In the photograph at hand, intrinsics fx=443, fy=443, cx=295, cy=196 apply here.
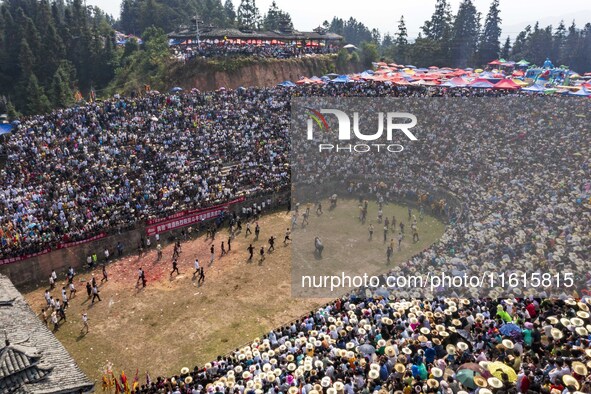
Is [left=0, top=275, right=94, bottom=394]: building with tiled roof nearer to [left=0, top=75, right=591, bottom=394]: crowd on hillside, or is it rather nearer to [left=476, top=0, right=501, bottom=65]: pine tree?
[left=0, top=75, right=591, bottom=394]: crowd on hillside

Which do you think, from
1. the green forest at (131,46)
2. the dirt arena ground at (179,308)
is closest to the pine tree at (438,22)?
the green forest at (131,46)

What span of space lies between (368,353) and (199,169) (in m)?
24.0

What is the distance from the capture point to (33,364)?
43.0ft

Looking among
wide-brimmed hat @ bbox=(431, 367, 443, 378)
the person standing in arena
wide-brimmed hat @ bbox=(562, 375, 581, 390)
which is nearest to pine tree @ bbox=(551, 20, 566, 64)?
the person standing in arena

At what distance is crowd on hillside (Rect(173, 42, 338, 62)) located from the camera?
188 ft

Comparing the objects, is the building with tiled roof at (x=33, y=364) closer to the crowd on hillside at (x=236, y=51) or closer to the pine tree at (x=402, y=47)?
the crowd on hillside at (x=236, y=51)

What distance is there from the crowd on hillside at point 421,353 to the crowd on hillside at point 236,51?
47.6 m

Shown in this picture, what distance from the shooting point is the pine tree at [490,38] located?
87.9m

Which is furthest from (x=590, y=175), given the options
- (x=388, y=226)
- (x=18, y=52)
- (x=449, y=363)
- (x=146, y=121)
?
(x=18, y=52)

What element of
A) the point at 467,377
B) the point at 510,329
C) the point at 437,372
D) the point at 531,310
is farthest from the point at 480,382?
the point at 531,310

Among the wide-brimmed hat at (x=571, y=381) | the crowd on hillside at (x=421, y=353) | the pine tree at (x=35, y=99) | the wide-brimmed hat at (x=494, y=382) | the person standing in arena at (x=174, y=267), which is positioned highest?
the pine tree at (x=35, y=99)

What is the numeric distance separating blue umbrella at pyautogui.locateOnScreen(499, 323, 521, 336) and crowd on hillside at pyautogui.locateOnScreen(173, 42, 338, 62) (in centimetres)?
5117

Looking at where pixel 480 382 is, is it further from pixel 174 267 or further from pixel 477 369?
pixel 174 267

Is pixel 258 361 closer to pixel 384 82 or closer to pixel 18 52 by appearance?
pixel 384 82
